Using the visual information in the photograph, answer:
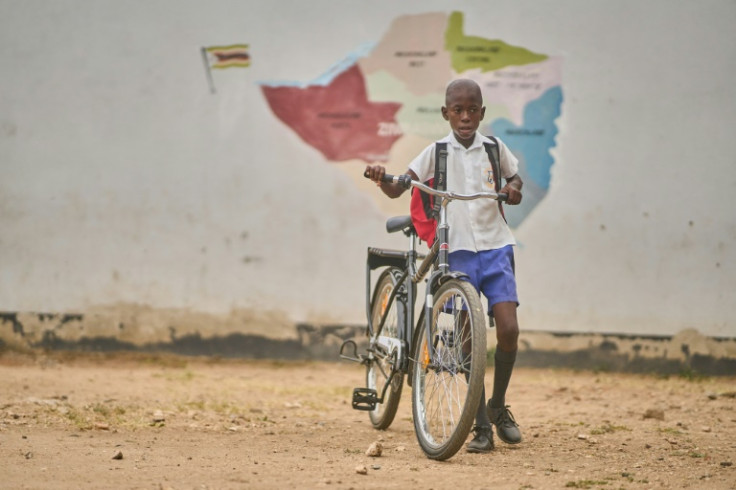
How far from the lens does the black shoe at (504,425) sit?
15.3ft

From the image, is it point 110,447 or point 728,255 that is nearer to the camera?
point 110,447

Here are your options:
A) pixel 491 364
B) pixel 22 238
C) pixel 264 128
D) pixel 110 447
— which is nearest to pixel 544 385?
pixel 491 364

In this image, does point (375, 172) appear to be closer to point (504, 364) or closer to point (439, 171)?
point (439, 171)

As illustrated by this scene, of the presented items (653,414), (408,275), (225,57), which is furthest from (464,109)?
(225,57)

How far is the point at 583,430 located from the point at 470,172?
171 centimetres

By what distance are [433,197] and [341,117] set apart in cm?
333

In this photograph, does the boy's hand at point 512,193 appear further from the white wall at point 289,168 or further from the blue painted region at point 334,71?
the blue painted region at point 334,71

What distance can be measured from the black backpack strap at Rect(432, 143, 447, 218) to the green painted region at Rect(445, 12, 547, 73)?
11.0 ft

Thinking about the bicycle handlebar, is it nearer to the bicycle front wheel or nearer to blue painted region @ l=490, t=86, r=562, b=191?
the bicycle front wheel

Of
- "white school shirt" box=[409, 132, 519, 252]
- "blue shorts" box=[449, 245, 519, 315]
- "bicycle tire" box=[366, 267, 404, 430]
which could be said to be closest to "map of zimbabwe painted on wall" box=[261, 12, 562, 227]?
"bicycle tire" box=[366, 267, 404, 430]

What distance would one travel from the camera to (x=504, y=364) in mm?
4559

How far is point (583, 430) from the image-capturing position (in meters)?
5.37

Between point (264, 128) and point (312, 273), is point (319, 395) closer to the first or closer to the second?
point (312, 273)

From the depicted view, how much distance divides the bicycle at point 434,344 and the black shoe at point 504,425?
20cm
